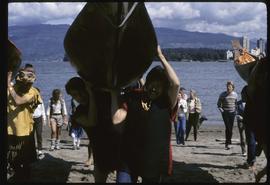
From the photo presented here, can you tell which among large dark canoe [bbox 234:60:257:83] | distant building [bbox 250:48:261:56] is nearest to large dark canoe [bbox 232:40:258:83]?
large dark canoe [bbox 234:60:257:83]

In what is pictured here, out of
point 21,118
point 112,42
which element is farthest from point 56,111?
point 112,42

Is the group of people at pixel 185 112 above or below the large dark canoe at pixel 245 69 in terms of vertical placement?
below

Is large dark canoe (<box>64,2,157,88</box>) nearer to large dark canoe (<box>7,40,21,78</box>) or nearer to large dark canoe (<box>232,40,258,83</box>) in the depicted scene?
large dark canoe (<box>7,40,21,78</box>)

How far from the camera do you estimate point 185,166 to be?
10859 mm

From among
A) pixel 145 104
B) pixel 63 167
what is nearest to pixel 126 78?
pixel 145 104

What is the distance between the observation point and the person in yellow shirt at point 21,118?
7.70 meters

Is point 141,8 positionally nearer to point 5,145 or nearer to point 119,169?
point 119,169

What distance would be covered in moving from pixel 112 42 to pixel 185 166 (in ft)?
18.2

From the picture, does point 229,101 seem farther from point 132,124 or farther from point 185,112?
point 132,124

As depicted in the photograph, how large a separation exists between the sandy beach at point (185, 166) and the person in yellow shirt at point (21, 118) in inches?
36.3

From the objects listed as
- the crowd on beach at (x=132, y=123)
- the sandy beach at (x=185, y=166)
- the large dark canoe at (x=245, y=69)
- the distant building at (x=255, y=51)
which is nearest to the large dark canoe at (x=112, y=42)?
the crowd on beach at (x=132, y=123)

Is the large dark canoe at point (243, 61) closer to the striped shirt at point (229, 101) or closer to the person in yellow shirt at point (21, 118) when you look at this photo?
the person in yellow shirt at point (21, 118)

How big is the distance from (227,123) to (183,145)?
2.50m

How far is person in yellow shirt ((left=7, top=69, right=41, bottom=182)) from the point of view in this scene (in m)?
7.70
